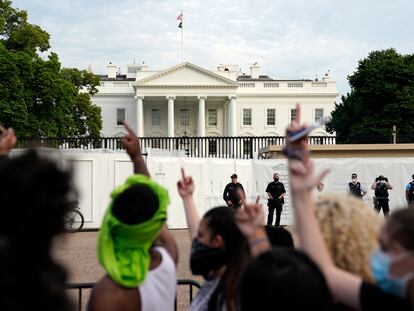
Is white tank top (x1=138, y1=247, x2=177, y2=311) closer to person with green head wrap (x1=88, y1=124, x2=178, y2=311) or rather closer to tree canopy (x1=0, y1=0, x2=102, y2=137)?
person with green head wrap (x1=88, y1=124, x2=178, y2=311)

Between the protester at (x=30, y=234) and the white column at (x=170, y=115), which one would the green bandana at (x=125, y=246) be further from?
the white column at (x=170, y=115)

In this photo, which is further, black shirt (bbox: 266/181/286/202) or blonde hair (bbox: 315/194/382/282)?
black shirt (bbox: 266/181/286/202)

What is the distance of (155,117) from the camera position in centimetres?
7475

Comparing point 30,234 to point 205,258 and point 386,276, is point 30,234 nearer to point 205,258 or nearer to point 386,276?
point 386,276

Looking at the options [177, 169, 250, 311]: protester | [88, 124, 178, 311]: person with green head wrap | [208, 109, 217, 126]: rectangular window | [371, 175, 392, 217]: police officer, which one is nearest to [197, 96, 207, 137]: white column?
[208, 109, 217, 126]: rectangular window

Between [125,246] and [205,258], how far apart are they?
412mm

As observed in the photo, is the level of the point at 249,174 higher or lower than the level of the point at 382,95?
lower

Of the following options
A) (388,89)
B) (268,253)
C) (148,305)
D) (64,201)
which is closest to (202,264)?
(148,305)

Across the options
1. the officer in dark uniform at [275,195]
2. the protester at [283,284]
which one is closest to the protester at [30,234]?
the protester at [283,284]

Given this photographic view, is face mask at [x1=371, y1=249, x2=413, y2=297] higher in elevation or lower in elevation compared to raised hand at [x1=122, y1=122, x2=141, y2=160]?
lower

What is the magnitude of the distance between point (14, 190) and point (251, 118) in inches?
2923

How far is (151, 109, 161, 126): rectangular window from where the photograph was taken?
74250 mm

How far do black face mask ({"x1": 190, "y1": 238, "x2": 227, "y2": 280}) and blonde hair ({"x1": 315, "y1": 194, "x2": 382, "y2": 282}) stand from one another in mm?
650

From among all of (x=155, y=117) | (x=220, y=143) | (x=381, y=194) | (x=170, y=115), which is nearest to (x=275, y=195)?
(x=381, y=194)
